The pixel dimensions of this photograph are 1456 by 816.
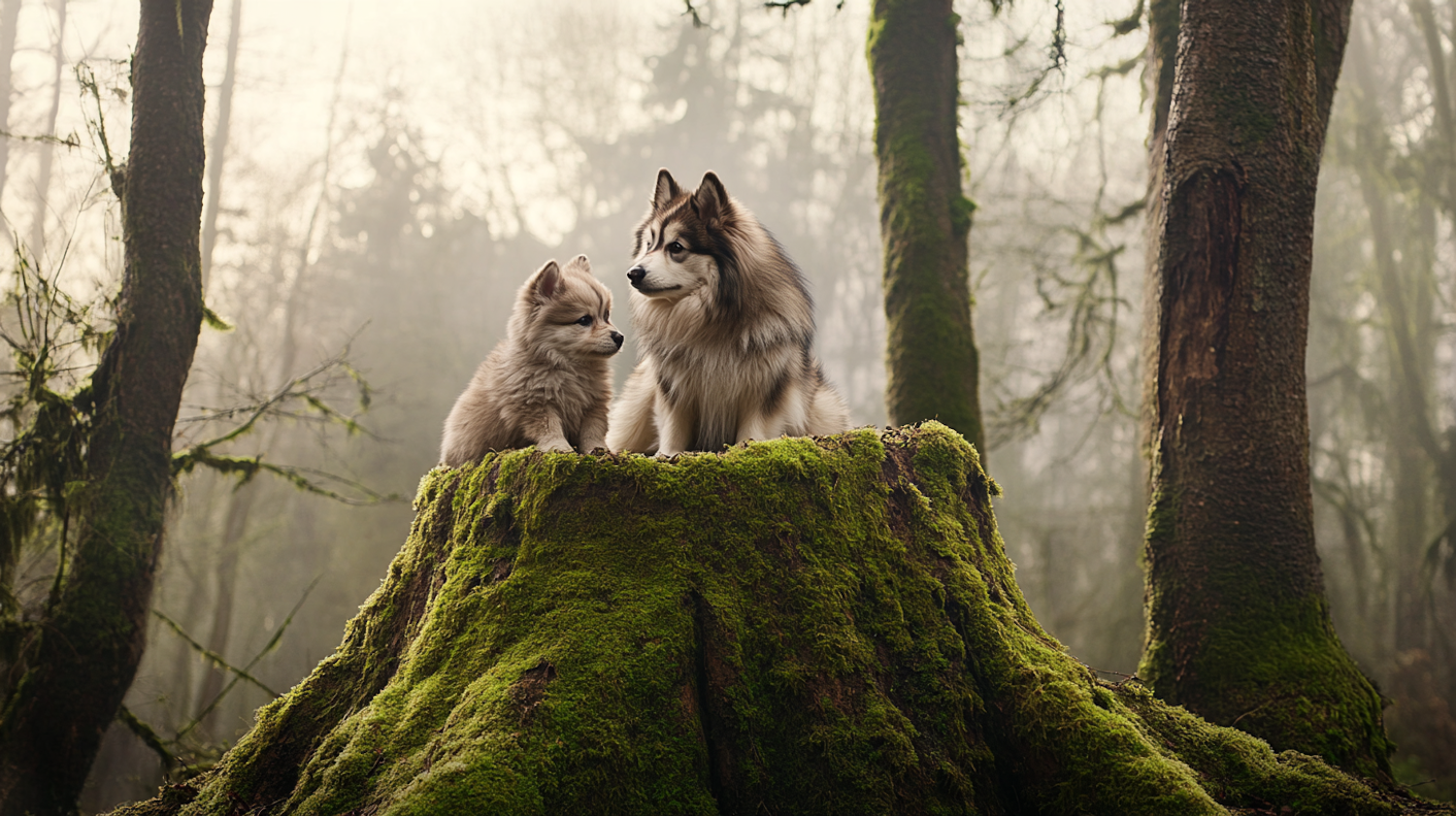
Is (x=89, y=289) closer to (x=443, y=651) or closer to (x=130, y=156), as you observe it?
(x=130, y=156)

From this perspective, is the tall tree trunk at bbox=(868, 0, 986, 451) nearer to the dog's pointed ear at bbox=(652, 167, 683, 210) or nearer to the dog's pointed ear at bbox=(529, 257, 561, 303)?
the dog's pointed ear at bbox=(652, 167, 683, 210)

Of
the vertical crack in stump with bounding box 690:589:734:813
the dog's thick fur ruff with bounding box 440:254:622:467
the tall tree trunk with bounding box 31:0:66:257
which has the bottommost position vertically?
the vertical crack in stump with bounding box 690:589:734:813

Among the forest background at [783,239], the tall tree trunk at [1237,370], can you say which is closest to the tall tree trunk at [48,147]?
the forest background at [783,239]

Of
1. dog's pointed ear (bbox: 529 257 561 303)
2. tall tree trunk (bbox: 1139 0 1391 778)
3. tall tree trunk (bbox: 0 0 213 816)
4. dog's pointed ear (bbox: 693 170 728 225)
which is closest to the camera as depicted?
tall tree trunk (bbox: 1139 0 1391 778)

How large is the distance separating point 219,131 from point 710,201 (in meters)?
15.5

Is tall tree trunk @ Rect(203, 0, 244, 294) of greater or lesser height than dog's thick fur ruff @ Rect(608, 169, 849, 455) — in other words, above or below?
above

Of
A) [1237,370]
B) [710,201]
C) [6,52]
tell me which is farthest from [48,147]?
[1237,370]

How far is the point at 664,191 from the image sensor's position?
449 centimetres

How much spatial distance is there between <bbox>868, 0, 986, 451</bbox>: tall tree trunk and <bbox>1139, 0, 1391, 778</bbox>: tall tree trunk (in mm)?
1728

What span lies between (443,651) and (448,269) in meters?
20.6

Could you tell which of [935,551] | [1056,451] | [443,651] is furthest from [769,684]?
[1056,451]

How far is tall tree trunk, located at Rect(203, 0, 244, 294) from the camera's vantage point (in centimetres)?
1505

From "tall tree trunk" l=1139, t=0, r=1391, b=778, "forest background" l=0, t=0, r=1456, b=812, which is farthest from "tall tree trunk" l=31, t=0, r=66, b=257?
"tall tree trunk" l=1139, t=0, r=1391, b=778

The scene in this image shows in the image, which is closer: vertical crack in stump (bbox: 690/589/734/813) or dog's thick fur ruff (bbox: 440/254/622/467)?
vertical crack in stump (bbox: 690/589/734/813)
